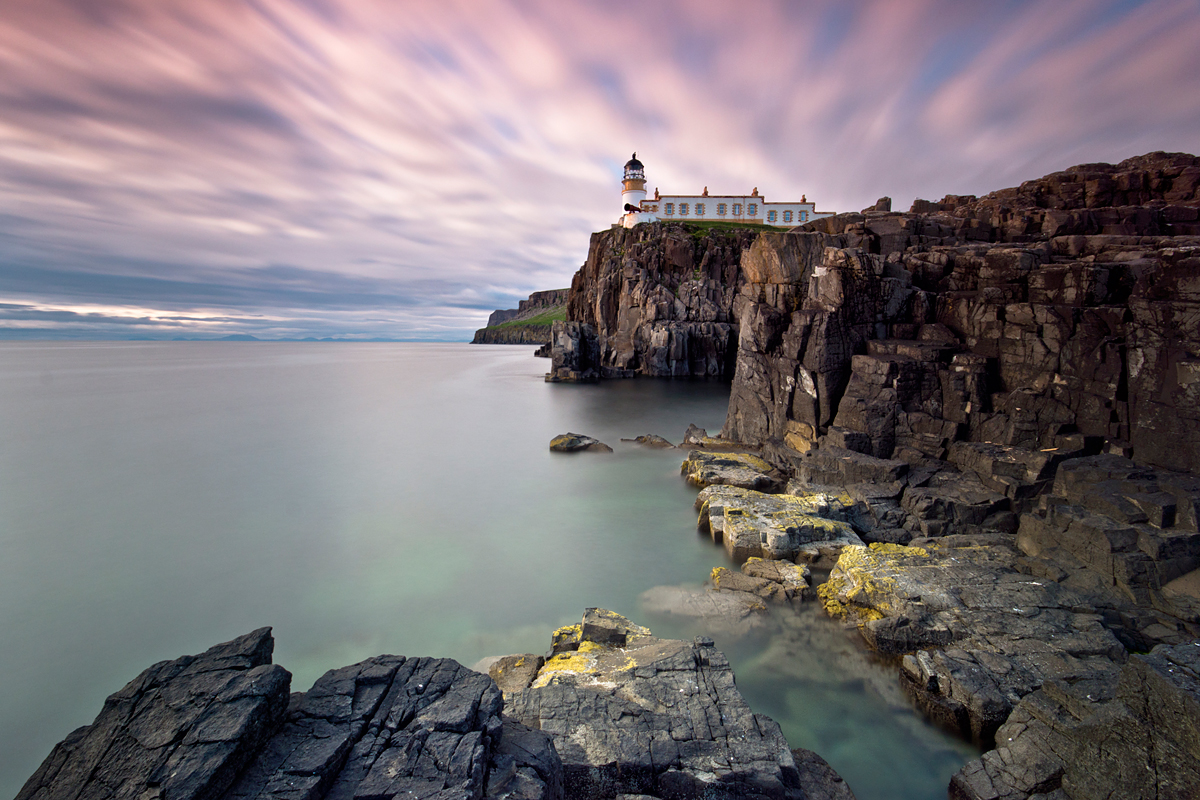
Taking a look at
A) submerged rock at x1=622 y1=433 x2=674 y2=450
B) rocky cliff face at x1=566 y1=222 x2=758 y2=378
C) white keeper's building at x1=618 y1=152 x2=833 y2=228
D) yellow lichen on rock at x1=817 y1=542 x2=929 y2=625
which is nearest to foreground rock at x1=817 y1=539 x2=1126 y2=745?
yellow lichen on rock at x1=817 y1=542 x2=929 y2=625

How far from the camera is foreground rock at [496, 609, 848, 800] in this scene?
Result: 16.7ft

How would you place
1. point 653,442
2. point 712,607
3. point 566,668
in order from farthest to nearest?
point 653,442 < point 712,607 < point 566,668

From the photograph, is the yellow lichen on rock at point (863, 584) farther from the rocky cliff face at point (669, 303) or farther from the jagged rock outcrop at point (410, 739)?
the rocky cliff face at point (669, 303)

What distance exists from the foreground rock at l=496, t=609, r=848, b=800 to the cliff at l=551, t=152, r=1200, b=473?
11704 mm

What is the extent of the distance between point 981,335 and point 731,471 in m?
8.94

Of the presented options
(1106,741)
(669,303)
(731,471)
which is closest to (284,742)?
(1106,741)

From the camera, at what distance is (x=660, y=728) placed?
5.70 meters

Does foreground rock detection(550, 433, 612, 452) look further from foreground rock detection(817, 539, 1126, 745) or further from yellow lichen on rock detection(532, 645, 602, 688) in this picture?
yellow lichen on rock detection(532, 645, 602, 688)

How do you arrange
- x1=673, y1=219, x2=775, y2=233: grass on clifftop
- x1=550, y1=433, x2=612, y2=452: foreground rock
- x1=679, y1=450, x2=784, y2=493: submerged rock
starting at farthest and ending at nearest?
1. x1=673, y1=219, x2=775, y2=233: grass on clifftop
2. x1=550, y1=433, x2=612, y2=452: foreground rock
3. x1=679, y1=450, x2=784, y2=493: submerged rock

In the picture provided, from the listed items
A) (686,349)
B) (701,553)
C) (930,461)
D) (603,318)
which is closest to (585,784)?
(701,553)

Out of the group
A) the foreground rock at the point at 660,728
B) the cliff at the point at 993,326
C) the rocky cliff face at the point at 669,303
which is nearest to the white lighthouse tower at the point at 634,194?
the rocky cliff face at the point at 669,303

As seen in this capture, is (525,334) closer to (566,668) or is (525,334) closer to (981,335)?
(981,335)

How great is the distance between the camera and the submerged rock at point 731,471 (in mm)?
16469

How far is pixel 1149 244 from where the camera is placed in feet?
55.8
